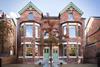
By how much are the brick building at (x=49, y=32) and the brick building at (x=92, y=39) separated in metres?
0.15

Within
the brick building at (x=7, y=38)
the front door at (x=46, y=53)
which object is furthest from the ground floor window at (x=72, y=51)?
the brick building at (x=7, y=38)

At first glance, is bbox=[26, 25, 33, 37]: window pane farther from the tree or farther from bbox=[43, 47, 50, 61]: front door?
bbox=[43, 47, 50, 61]: front door

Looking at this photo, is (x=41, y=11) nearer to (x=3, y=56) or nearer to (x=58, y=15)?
(x=58, y=15)

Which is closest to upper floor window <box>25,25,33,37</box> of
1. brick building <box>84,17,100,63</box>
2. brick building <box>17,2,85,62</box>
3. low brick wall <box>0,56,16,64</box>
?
brick building <box>17,2,85,62</box>

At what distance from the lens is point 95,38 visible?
6613 mm

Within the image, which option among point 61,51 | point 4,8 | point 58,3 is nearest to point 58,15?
point 58,3

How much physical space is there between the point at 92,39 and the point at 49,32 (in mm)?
1120

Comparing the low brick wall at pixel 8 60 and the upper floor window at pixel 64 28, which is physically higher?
the upper floor window at pixel 64 28

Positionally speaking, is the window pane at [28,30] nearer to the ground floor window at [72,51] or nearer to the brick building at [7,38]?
the brick building at [7,38]

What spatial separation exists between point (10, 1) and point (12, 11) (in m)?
0.25

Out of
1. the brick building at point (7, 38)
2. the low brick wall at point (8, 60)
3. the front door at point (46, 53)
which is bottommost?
the low brick wall at point (8, 60)

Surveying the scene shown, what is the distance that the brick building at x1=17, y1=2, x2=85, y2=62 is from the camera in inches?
253

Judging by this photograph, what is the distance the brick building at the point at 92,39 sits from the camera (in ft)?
21.2

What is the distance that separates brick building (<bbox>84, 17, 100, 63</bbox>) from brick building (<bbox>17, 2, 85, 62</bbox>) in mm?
150
